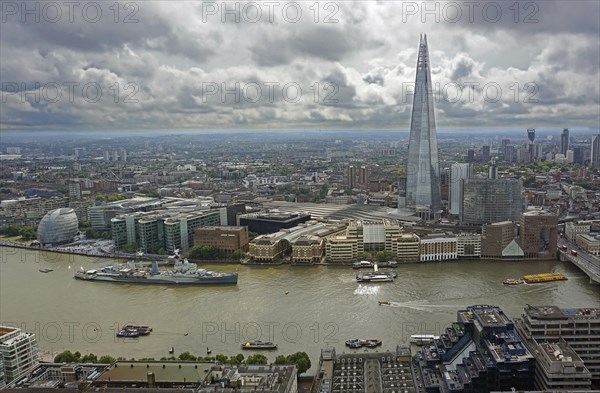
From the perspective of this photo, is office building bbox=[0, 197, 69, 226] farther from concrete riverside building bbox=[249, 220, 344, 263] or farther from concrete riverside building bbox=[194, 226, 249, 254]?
concrete riverside building bbox=[249, 220, 344, 263]

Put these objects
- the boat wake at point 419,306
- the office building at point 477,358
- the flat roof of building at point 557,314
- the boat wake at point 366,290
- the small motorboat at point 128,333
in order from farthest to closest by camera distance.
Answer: the boat wake at point 366,290 < the boat wake at point 419,306 < the small motorboat at point 128,333 < the flat roof of building at point 557,314 < the office building at point 477,358

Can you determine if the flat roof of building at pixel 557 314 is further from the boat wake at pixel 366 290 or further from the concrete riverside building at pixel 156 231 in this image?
the concrete riverside building at pixel 156 231

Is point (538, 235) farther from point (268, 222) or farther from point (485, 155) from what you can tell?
point (485, 155)

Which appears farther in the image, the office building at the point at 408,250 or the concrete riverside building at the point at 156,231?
the concrete riverside building at the point at 156,231

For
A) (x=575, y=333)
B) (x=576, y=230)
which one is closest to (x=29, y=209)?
(x=576, y=230)

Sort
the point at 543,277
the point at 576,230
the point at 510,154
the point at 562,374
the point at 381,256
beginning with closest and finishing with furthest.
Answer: the point at 562,374, the point at 543,277, the point at 381,256, the point at 576,230, the point at 510,154

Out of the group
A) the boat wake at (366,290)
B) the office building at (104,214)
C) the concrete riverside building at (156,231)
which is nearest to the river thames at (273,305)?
the boat wake at (366,290)

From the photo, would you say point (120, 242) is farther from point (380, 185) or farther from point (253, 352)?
point (380, 185)
